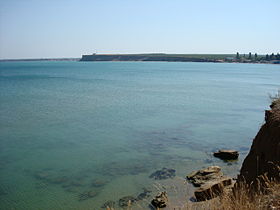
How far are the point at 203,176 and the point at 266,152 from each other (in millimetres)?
5672

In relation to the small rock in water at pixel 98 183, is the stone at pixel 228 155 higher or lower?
higher

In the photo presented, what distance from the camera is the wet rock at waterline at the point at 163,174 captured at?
48.9ft

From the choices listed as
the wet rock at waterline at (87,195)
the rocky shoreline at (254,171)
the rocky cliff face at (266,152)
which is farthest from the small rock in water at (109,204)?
the rocky cliff face at (266,152)

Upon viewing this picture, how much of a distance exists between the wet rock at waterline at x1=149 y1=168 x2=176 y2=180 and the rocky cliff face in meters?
5.49

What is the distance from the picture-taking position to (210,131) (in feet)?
79.2

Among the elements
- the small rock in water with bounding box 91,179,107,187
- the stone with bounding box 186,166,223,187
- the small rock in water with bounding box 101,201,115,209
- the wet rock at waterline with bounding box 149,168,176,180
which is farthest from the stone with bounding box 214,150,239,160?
the small rock in water with bounding box 101,201,115,209

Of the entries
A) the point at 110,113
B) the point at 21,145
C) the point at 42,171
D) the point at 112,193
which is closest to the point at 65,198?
the point at 112,193

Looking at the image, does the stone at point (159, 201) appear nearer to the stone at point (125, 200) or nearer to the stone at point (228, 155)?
the stone at point (125, 200)

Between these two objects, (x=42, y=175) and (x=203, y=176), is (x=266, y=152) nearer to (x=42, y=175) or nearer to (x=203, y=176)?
(x=203, y=176)

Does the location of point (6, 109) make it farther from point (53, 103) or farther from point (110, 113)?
point (110, 113)

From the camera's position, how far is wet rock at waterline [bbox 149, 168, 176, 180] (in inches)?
587

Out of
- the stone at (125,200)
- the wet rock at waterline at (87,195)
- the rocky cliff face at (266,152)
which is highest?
the rocky cliff face at (266,152)

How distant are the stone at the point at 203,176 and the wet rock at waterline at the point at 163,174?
100 cm

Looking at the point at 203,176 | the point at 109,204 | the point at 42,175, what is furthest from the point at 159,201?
the point at 42,175
